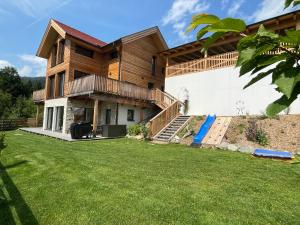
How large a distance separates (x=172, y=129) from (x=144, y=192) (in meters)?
9.82

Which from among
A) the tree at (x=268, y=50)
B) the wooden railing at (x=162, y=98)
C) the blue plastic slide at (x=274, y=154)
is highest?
the wooden railing at (x=162, y=98)

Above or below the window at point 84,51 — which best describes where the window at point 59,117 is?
below

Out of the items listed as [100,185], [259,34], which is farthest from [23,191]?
[259,34]

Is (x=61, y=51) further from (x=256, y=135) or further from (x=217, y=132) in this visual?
(x=256, y=135)

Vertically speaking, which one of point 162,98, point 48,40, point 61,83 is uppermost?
point 48,40

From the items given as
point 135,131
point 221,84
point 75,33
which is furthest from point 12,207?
point 75,33

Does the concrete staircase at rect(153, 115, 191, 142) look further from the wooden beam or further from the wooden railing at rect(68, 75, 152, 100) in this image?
the wooden railing at rect(68, 75, 152, 100)

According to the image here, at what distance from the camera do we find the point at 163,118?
590 inches

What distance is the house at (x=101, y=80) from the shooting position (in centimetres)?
1692

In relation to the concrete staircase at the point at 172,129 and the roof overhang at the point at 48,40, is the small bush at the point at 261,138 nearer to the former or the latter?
the concrete staircase at the point at 172,129

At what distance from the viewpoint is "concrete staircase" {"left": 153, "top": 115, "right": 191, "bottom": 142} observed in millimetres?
13602

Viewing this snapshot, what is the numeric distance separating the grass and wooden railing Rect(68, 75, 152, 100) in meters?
8.08

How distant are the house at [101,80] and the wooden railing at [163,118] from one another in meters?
0.07

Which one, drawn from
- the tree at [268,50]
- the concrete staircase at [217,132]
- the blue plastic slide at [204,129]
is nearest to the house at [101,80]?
the blue plastic slide at [204,129]
